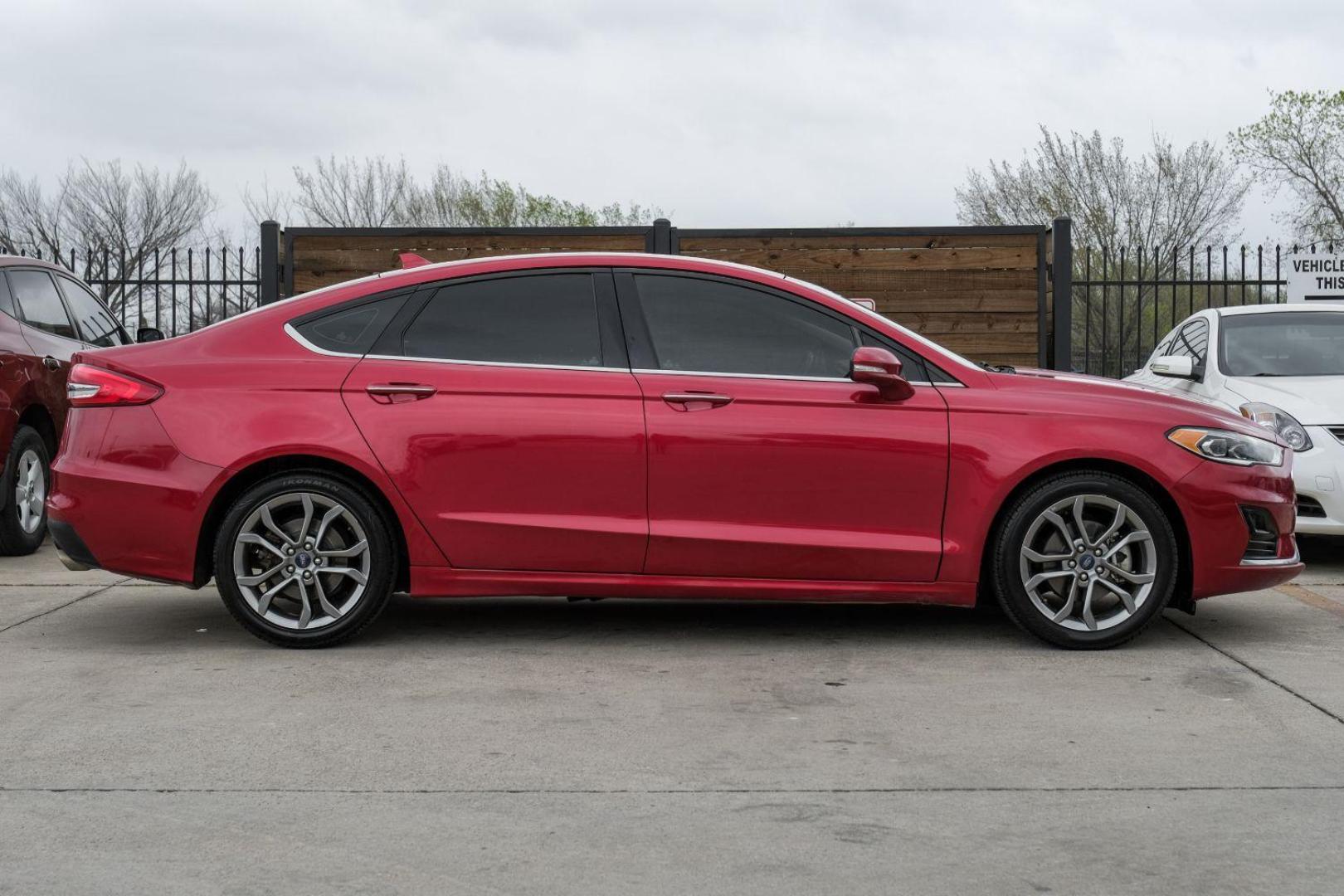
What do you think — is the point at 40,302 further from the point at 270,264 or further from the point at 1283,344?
the point at 1283,344

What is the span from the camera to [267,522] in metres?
5.89

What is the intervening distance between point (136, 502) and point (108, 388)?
47 centimetres

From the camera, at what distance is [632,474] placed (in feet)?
19.3

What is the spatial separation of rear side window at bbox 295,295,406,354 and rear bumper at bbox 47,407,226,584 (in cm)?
64

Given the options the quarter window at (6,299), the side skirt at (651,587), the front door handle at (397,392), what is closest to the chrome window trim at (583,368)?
the front door handle at (397,392)

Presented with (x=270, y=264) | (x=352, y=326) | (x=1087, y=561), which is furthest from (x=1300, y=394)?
(x=270, y=264)

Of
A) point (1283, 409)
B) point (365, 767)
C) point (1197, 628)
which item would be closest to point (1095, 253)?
point (1283, 409)

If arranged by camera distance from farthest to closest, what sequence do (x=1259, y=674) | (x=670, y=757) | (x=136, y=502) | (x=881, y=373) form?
1. (x=136, y=502)
2. (x=881, y=373)
3. (x=1259, y=674)
4. (x=670, y=757)

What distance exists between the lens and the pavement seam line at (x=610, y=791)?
4.09 metres

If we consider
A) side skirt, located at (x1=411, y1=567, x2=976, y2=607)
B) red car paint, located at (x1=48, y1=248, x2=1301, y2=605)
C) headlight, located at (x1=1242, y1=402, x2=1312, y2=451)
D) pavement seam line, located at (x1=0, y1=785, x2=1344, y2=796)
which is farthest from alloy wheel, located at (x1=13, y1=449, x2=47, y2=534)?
headlight, located at (x1=1242, y1=402, x2=1312, y2=451)

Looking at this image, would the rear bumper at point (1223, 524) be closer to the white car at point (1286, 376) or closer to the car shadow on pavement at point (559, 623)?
the car shadow on pavement at point (559, 623)

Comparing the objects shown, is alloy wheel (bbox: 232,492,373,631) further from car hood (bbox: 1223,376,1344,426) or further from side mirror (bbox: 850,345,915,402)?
car hood (bbox: 1223,376,1344,426)

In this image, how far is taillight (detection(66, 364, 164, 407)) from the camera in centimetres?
598

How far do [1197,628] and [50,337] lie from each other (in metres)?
6.70
